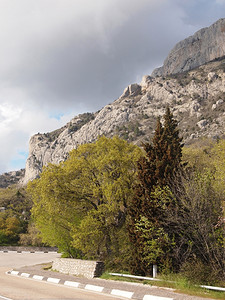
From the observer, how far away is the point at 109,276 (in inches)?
Answer: 655

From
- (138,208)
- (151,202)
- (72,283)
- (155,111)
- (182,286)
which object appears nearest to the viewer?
(182,286)

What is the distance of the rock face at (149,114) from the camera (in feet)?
377

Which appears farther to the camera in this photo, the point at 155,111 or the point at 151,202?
the point at 155,111

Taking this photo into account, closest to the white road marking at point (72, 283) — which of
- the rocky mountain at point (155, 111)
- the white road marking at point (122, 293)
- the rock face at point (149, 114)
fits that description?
the white road marking at point (122, 293)

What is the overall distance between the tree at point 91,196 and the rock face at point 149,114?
8129cm

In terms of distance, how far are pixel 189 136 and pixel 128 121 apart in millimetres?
50232

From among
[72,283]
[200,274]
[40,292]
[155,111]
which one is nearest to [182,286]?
[200,274]

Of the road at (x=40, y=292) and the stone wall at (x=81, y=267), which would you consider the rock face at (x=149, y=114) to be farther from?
the road at (x=40, y=292)

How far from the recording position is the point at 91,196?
839 inches

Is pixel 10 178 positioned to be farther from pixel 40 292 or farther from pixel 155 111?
pixel 40 292

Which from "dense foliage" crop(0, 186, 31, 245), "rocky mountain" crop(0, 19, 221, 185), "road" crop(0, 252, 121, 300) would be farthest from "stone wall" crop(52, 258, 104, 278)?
"rocky mountain" crop(0, 19, 221, 185)

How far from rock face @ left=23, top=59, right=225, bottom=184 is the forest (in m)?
81.7

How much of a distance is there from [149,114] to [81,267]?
12785cm

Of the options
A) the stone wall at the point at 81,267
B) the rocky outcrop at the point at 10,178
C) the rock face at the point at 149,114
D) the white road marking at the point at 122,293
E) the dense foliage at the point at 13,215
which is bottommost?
the stone wall at the point at 81,267
